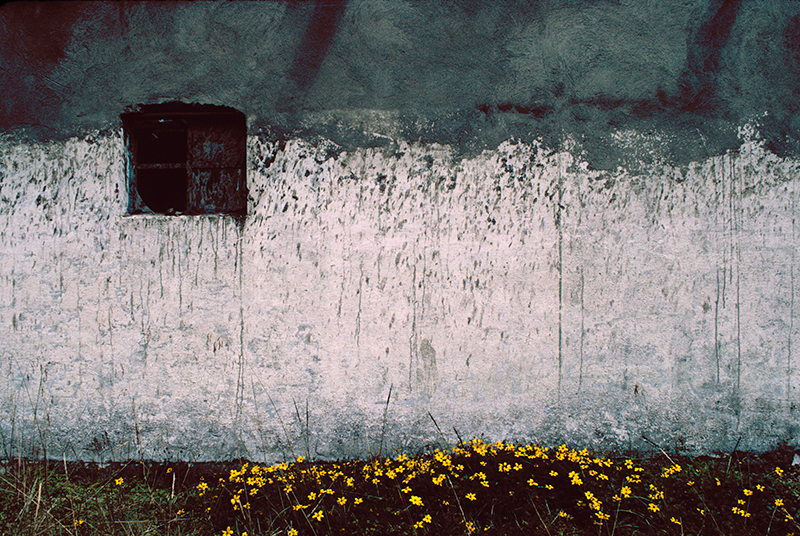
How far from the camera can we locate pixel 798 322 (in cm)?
253

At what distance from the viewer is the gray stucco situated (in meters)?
2.54

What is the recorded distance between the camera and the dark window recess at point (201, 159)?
2678mm

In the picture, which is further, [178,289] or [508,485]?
[178,289]

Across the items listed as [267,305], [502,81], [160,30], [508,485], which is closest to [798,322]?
[508,485]

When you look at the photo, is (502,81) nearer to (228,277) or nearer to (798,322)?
(228,277)

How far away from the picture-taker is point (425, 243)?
2561mm

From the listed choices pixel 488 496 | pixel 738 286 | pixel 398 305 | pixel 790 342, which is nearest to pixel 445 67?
pixel 398 305

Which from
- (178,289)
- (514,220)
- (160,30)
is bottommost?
(178,289)

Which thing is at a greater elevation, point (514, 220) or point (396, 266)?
point (514, 220)

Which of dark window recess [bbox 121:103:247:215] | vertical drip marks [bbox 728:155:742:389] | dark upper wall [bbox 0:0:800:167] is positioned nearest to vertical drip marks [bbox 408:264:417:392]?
dark upper wall [bbox 0:0:800:167]

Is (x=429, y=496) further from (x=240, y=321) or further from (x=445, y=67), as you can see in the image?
(x=445, y=67)

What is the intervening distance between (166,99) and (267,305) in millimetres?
1323

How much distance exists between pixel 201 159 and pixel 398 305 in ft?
4.78

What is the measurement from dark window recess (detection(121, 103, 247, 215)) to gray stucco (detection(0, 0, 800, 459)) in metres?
0.11
